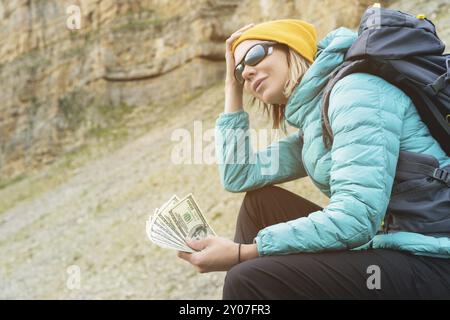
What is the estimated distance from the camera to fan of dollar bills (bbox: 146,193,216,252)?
2.33 m

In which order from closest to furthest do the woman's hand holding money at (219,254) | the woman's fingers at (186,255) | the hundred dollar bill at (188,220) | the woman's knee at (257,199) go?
the woman's hand holding money at (219,254) → the woman's fingers at (186,255) → the hundred dollar bill at (188,220) → the woman's knee at (257,199)

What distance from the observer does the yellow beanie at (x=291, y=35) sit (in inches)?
96.6

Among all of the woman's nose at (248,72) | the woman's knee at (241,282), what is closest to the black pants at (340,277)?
the woman's knee at (241,282)

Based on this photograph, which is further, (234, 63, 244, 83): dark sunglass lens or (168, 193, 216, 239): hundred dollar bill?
(234, 63, 244, 83): dark sunglass lens

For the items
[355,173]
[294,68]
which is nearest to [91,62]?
[294,68]

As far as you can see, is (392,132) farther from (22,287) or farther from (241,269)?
(22,287)

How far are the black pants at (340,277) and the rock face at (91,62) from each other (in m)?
17.7

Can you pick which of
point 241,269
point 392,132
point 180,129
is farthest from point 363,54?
point 180,129

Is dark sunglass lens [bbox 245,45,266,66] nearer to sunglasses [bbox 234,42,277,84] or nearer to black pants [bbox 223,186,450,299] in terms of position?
sunglasses [bbox 234,42,277,84]

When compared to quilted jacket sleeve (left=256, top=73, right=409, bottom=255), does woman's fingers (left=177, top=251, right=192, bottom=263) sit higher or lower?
lower

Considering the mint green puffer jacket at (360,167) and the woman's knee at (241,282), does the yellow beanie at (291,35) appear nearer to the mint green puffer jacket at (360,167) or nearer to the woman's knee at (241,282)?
the mint green puffer jacket at (360,167)

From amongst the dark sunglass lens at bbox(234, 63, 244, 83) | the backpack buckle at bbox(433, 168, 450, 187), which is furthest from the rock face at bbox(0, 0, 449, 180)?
the backpack buckle at bbox(433, 168, 450, 187)

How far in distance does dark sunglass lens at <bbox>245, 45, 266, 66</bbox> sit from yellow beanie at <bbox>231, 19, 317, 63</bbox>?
53 millimetres

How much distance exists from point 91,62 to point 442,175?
20.2 metres
